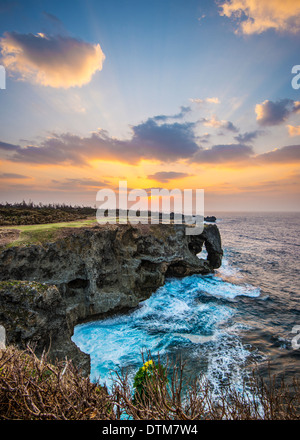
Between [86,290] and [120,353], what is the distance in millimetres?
6022

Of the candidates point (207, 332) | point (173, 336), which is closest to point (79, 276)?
point (173, 336)

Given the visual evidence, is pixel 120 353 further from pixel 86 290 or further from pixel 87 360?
pixel 86 290

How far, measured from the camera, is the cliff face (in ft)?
31.9

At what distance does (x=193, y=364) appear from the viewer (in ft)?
40.5

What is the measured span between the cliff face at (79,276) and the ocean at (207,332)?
187cm

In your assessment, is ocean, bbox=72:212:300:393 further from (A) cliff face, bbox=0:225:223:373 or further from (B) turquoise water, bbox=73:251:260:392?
(A) cliff face, bbox=0:225:223:373

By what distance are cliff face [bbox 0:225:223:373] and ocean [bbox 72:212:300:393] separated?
1.87m

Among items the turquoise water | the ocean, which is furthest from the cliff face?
the ocean

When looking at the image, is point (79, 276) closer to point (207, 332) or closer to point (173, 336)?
point (173, 336)

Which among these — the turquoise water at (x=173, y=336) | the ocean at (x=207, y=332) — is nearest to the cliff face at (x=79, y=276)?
the turquoise water at (x=173, y=336)

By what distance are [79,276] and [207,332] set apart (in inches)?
474

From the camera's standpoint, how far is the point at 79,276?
17062 mm

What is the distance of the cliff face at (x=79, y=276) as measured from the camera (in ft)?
31.9
